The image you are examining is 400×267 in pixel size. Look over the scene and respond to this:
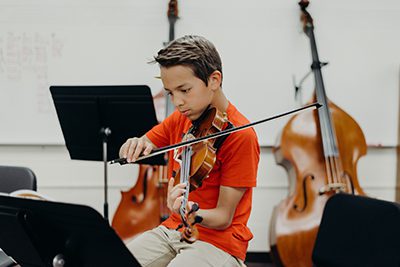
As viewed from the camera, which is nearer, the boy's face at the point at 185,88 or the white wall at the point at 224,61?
the boy's face at the point at 185,88

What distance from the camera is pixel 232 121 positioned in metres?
1.35

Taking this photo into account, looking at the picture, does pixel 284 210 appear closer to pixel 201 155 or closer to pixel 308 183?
pixel 308 183

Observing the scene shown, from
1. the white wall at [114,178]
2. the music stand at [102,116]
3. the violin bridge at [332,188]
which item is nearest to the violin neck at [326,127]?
the violin bridge at [332,188]

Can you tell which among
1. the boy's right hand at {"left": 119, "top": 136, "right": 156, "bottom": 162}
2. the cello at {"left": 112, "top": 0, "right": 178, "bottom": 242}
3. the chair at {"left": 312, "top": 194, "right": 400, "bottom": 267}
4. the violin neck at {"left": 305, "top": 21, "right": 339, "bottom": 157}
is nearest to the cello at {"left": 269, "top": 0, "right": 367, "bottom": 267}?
the violin neck at {"left": 305, "top": 21, "right": 339, "bottom": 157}

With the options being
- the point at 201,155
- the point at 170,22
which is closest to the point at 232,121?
the point at 201,155

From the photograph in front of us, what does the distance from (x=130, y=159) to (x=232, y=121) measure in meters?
0.32

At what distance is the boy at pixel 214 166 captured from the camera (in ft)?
4.14

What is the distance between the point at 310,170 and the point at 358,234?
1.00m

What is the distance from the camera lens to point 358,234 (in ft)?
4.96

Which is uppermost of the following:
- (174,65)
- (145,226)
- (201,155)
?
(174,65)

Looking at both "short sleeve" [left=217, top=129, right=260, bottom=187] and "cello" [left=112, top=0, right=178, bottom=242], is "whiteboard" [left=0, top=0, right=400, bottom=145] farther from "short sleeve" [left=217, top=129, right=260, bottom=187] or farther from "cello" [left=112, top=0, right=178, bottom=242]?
"short sleeve" [left=217, top=129, right=260, bottom=187]

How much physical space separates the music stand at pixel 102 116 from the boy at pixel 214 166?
1.68 ft

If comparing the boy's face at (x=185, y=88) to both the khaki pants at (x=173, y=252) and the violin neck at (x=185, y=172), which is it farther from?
the khaki pants at (x=173, y=252)

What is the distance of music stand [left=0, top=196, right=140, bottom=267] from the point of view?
1.03 m
